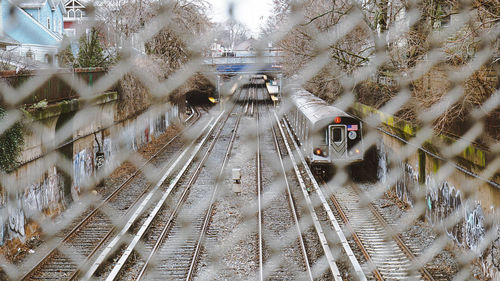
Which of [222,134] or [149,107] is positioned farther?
[222,134]

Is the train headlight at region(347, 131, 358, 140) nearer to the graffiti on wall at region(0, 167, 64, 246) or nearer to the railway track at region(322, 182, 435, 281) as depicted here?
the railway track at region(322, 182, 435, 281)

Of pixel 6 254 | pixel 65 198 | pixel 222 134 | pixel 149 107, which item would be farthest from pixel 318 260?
pixel 222 134

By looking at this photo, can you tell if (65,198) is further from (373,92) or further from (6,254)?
(373,92)

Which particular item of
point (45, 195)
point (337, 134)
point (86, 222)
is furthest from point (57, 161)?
point (337, 134)

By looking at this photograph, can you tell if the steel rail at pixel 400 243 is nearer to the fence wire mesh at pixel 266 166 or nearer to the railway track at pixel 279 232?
the fence wire mesh at pixel 266 166

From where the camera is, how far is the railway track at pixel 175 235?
2.21 metres

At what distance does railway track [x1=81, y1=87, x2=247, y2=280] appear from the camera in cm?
221

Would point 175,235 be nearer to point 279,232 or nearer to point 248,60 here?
point 279,232

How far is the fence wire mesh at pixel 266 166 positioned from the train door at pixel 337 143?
0.24 meters

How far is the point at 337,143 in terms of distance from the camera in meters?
4.06

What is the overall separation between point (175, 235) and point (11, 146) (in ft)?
3.52

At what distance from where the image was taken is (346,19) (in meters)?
3.90

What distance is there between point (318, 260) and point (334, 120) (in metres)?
1.79

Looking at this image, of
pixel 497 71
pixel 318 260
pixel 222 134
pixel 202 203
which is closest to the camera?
pixel 497 71
